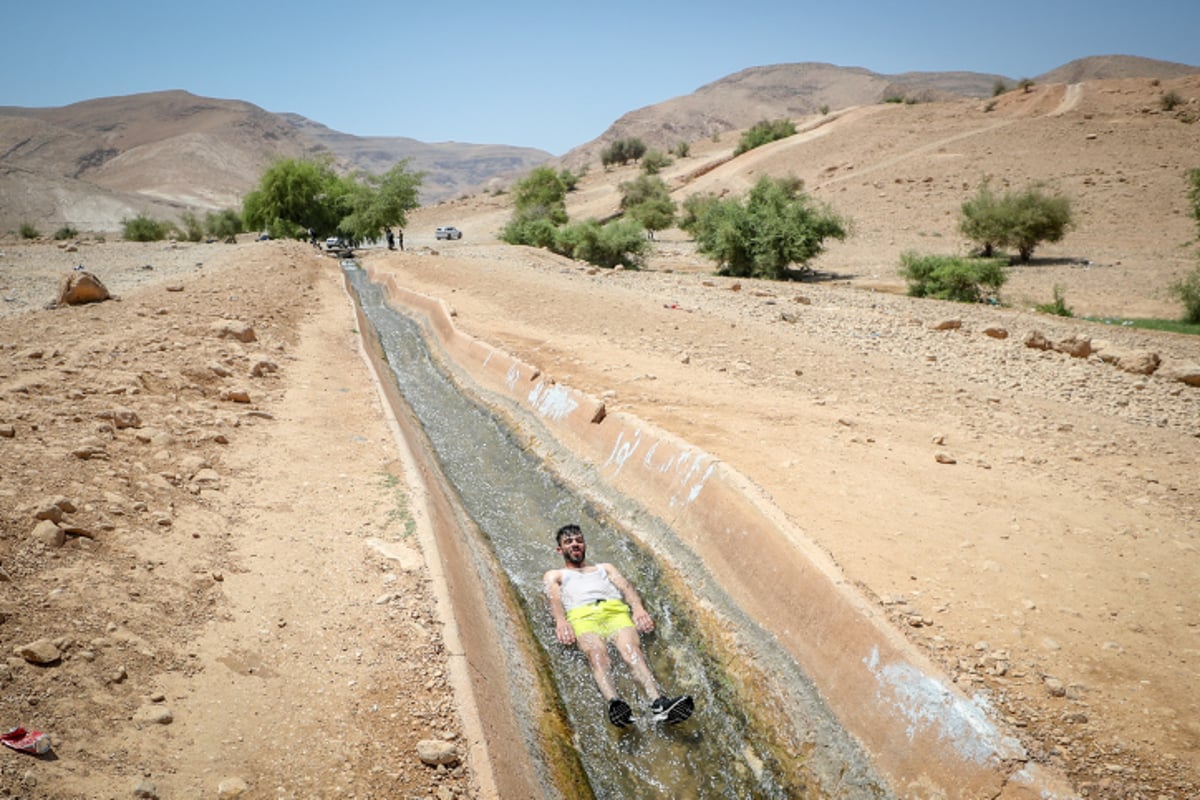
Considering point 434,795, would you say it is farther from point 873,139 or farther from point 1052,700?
point 873,139

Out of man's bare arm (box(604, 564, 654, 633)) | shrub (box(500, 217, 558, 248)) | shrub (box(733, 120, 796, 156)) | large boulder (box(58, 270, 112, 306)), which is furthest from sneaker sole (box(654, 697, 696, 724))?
shrub (box(733, 120, 796, 156))

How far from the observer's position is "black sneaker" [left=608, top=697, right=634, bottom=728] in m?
4.73

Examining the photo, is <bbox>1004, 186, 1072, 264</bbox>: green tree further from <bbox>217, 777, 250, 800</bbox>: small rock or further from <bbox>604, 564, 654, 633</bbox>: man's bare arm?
<bbox>217, 777, 250, 800</bbox>: small rock

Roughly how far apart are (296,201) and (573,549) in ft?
141

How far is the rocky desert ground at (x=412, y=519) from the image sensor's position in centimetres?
360

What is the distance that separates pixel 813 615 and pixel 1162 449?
5397 mm

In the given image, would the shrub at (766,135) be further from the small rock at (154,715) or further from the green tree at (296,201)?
the small rock at (154,715)

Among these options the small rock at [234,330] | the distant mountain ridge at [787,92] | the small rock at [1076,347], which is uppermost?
the distant mountain ridge at [787,92]

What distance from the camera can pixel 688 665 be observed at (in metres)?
5.56

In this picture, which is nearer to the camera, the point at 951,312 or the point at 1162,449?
the point at 1162,449

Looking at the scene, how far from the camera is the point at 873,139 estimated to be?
52625 millimetres

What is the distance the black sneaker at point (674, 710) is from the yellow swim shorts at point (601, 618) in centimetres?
91

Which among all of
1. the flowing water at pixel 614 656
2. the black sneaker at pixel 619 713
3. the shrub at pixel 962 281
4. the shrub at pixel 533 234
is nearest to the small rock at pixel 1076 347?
the shrub at pixel 962 281

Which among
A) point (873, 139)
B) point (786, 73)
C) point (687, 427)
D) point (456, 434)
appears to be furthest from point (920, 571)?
point (786, 73)
